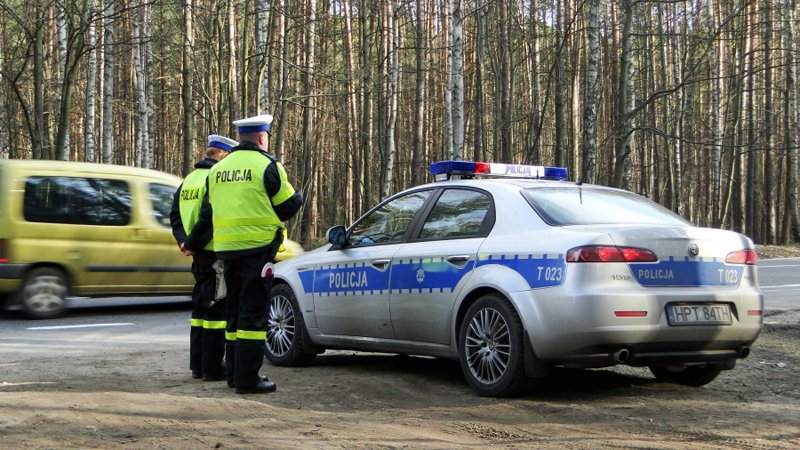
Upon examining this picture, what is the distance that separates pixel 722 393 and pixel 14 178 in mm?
8684

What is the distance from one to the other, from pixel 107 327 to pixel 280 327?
3.93m

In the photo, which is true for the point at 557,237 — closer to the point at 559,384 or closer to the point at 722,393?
the point at 559,384

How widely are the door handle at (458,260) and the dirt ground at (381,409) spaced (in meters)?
0.89

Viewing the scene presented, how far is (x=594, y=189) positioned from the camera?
24.3 feet

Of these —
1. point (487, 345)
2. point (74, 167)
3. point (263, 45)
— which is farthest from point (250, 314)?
point (263, 45)

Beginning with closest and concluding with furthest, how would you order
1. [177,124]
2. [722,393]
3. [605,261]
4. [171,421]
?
[171,421] < [605,261] < [722,393] < [177,124]

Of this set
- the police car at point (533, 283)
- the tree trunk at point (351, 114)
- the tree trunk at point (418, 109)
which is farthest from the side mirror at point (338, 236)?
the tree trunk at point (351, 114)

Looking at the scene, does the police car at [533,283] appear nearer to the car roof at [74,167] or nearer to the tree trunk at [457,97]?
the car roof at [74,167]

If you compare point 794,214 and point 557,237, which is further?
point 794,214

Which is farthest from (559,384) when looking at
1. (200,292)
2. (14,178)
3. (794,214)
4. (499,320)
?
(794,214)

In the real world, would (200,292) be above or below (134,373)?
above

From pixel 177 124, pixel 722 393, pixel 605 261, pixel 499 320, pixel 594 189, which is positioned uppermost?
pixel 177 124

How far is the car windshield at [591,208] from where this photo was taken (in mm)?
6773

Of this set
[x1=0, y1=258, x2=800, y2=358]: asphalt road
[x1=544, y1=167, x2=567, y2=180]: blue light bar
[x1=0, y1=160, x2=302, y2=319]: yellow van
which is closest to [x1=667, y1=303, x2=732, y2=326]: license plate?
[x1=544, y1=167, x2=567, y2=180]: blue light bar
